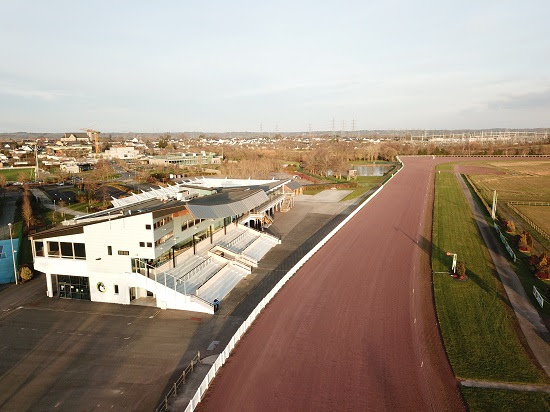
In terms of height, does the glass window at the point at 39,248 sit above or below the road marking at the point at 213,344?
above

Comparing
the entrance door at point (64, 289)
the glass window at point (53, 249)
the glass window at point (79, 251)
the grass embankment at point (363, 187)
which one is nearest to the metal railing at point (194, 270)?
the glass window at point (79, 251)

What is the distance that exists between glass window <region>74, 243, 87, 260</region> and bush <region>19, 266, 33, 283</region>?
192 inches

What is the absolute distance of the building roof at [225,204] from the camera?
23.8 metres

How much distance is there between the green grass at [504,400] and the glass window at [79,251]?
18.1 metres

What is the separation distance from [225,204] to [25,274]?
1223cm

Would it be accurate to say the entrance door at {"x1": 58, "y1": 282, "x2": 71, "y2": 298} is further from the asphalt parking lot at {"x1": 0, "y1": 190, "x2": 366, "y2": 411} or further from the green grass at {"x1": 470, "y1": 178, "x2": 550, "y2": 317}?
the green grass at {"x1": 470, "y1": 178, "x2": 550, "y2": 317}

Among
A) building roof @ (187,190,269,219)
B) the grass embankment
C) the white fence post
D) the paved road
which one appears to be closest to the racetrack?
the white fence post

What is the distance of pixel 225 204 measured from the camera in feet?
83.6

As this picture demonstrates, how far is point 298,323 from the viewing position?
1770 cm

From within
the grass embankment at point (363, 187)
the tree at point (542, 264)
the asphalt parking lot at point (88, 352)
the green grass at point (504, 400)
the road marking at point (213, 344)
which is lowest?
the asphalt parking lot at point (88, 352)

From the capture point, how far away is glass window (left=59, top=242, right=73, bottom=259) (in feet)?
69.7

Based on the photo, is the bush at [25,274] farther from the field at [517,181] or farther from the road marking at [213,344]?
the field at [517,181]

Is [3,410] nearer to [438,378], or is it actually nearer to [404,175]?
[438,378]

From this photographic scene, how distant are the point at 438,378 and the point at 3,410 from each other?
550 inches
